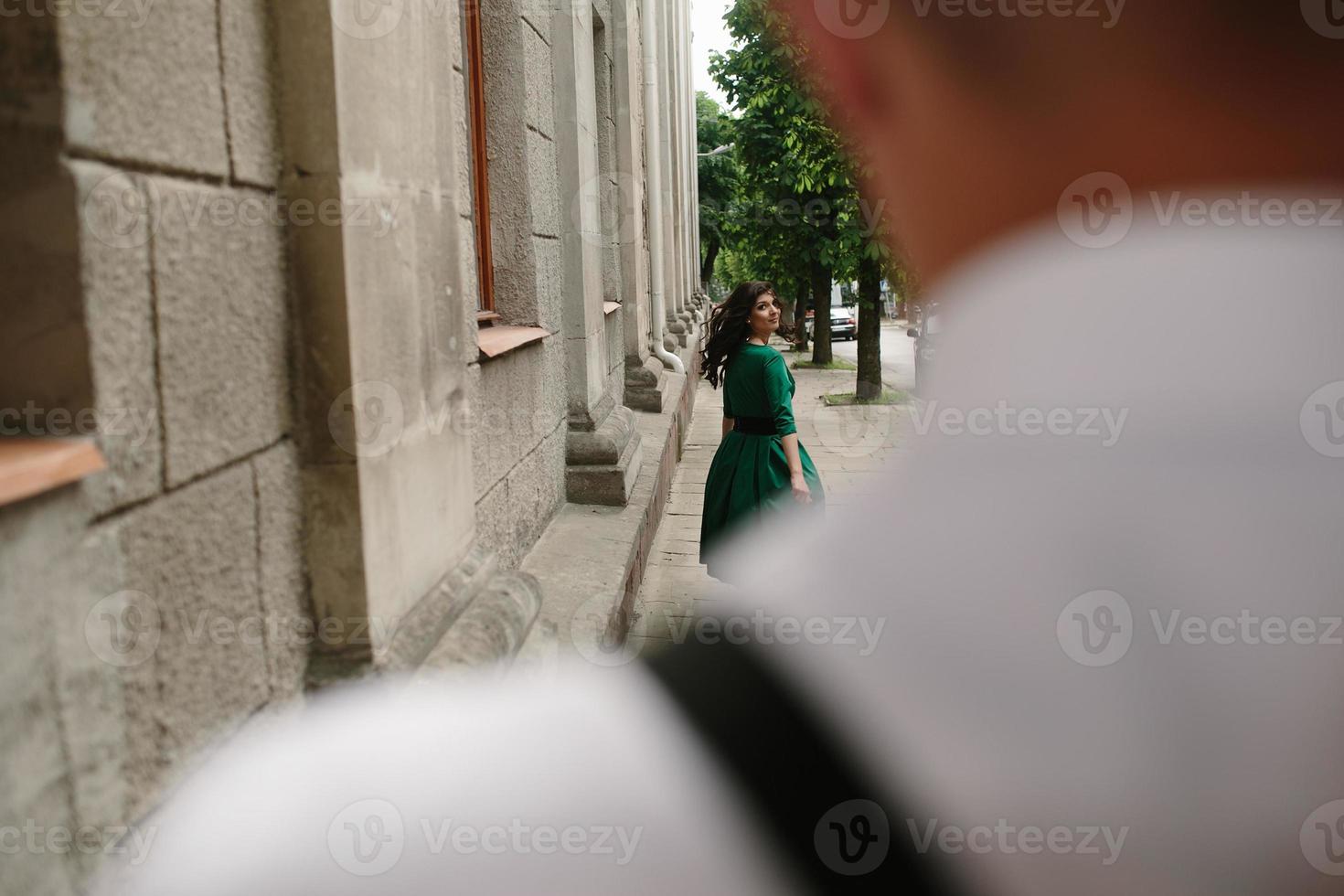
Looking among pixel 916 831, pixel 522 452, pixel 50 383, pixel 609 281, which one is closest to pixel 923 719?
pixel 916 831

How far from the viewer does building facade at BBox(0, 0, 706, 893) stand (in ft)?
4.81

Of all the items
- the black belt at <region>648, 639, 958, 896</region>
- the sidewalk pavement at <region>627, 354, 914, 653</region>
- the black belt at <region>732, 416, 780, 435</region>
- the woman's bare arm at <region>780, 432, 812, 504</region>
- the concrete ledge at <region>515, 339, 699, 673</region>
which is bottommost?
the sidewalk pavement at <region>627, 354, 914, 653</region>

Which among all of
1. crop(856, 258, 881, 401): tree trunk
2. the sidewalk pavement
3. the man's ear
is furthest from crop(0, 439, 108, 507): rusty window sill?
crop(856, 258, 881, 401): tree trunk

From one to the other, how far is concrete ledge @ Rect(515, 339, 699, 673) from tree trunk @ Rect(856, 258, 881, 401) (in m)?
8.68

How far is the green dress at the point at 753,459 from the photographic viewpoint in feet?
16.3

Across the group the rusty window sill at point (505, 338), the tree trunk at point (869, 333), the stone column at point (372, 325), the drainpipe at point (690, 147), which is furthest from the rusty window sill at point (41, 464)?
the drainpipe at point (690, 147)

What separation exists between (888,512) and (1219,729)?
578 millimetres

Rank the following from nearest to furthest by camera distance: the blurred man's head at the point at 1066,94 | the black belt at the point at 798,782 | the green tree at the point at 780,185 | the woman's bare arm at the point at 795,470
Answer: the blurred man's head at the point at 1066,94
the black belt at the point at 798,782
the woman's bare arm at the point at 795,470
the green tree at the point at 780,185

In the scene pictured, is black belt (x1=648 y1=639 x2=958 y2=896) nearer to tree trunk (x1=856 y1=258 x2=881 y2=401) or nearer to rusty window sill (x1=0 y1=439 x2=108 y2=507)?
rusty window sill (x1=0 y1=439 x2=108 y2=507)

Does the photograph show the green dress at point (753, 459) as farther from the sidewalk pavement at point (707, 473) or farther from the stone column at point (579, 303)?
the stone column at point (579, 303)

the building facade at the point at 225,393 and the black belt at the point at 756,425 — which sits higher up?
the building facade at the point at 225,393

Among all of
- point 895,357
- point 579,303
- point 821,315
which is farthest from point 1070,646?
point 895,357

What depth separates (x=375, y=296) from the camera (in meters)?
2.36

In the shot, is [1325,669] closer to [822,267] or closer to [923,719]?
[923,719]
